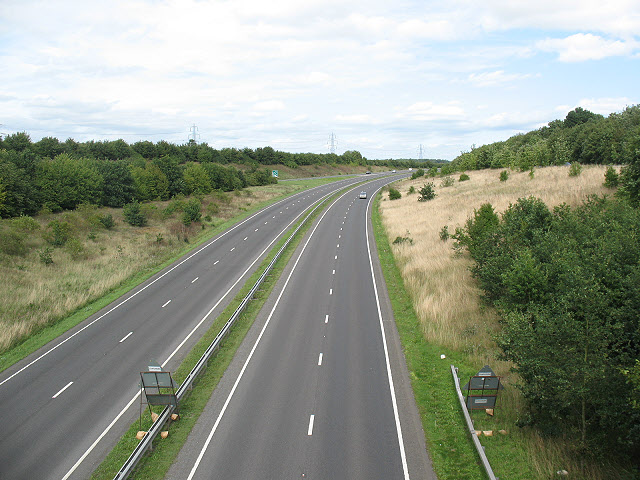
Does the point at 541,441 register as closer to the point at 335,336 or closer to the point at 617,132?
the point at 335,336

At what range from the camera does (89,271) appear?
36.7m

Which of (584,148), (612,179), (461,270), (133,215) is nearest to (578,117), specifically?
(584,148)

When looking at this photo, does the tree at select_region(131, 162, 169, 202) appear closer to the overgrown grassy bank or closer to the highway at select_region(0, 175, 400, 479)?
the overgrown grassy bank

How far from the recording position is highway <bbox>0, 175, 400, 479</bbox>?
13898 millimetres

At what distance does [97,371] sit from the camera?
63.0 feet

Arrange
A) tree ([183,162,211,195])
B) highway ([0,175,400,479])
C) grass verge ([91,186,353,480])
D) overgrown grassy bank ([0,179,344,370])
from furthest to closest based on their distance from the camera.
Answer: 1. tree ([183,162,211,195])
2. overgrown grassy bank ([0,179,344,370])
3. highway ([0,175,400,479])
4. grass verge ([91,186,353,480])

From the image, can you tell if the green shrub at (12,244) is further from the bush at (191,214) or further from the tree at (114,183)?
the tree at (114,183)

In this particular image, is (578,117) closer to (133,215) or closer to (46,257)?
(133,215)

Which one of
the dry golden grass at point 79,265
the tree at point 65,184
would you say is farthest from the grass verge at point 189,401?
the tree at point 65,184

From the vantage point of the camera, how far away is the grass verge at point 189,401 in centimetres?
1289

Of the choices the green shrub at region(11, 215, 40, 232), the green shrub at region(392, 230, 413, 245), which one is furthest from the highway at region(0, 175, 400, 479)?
the green shrub at region(11, 215, 40, 232)

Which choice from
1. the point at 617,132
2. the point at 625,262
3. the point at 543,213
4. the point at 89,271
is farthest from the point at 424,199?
the point at 625,262

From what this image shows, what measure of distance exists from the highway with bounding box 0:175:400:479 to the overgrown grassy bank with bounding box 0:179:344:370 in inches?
77.7

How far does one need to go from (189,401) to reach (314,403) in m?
4.81
